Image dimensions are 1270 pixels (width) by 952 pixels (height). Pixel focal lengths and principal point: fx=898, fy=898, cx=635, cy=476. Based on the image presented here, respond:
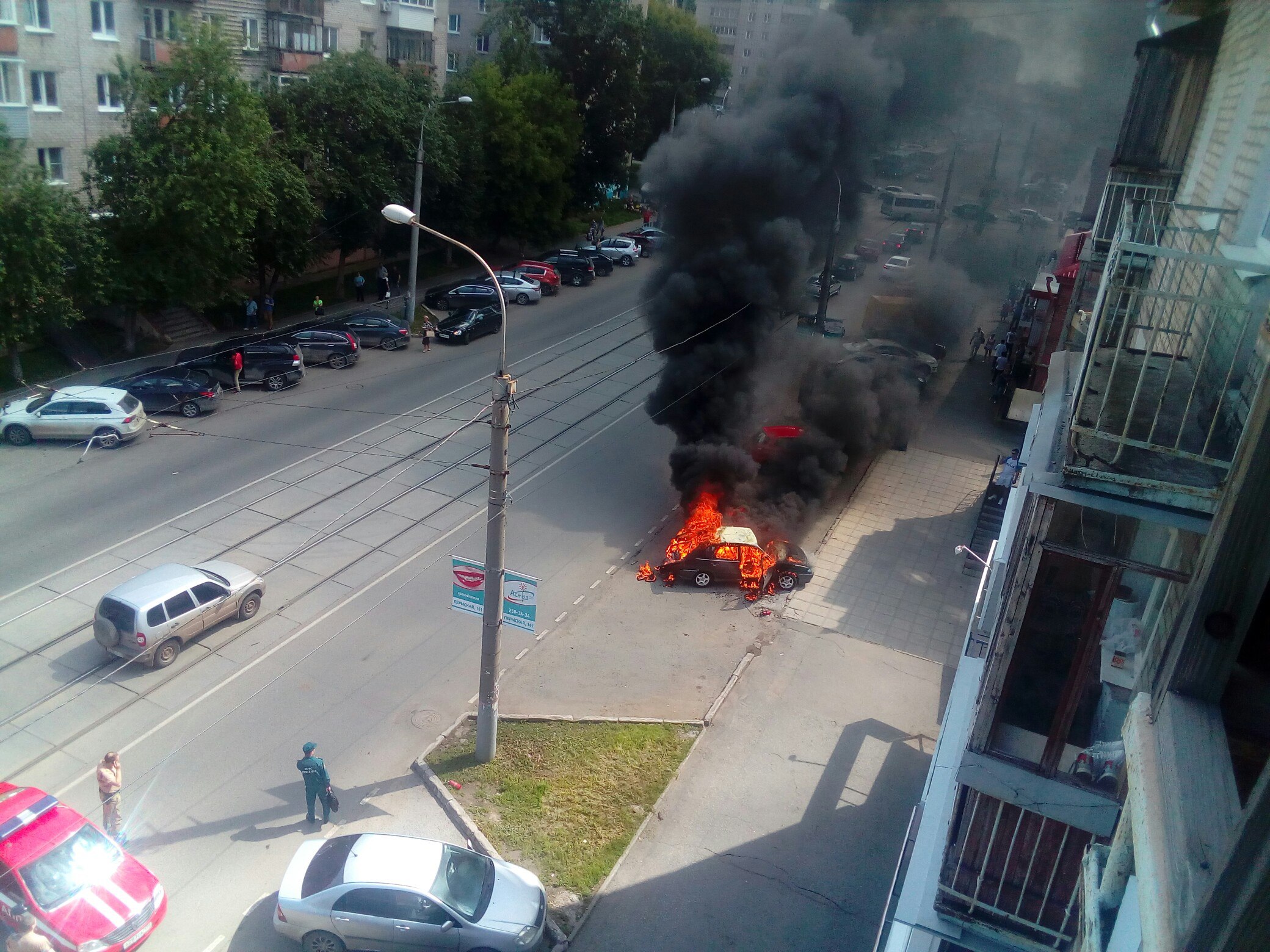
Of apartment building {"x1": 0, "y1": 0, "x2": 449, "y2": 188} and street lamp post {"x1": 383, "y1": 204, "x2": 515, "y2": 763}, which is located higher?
apartment building {"x1": 0, "y1": 0, "x2": 449, "y2": 188}

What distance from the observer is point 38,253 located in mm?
19000

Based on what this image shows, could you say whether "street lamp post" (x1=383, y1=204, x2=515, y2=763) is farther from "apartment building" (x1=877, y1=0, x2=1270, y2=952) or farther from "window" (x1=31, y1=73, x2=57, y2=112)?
"window" (x1=31, y1=73, x2=57, y2=112)

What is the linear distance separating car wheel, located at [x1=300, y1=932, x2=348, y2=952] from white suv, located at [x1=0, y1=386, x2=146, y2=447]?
44.5ft

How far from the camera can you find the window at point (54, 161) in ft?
78.3

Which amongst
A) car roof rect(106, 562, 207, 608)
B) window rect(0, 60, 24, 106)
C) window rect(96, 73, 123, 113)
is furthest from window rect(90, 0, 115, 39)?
car roof rect(106, 562, 207, 608)

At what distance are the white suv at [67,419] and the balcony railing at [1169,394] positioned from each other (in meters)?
18.6

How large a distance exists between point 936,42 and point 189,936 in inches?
1059

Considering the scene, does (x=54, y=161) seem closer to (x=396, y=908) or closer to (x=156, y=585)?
→ (x=156, y=585)

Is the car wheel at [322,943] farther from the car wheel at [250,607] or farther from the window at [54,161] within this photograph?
the window at [54,161]

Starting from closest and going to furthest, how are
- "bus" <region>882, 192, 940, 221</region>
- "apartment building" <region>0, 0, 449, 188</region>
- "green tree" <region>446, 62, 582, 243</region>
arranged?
"apartment building" <region>0, 0, 449, 188</region> → "green tree" <region>446, 62, 582, 243</region> → "bus" <region>882, 192, 940, 221</region>

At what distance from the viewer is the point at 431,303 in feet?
101

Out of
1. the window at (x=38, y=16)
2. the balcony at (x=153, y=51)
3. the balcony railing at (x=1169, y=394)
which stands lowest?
the balcony railing at (x=1169, y=394)

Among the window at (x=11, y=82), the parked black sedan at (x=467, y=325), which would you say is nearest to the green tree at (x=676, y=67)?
the parked black sedan at (x=467, y=325)

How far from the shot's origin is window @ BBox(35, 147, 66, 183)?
23859 mm
